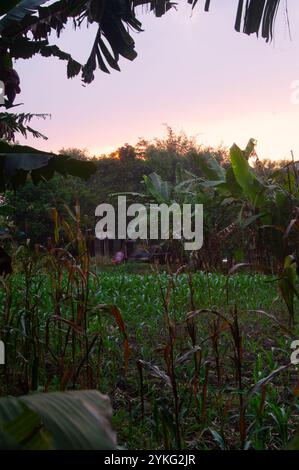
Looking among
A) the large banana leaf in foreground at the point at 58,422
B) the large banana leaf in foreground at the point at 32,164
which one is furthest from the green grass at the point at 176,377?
the large banana leaf in foreground at the point at 58,422

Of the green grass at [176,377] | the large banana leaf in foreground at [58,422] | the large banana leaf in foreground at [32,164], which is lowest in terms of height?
the green grass at [176,377]

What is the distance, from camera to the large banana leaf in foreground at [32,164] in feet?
7.01

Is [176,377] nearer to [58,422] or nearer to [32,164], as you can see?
[32,164]

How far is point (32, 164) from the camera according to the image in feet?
6.95

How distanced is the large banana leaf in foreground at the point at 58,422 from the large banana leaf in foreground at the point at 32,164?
155 cm

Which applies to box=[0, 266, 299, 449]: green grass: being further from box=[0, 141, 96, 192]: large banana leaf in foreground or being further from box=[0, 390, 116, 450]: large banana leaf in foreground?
box=[0, 390, 116, 450]: large banana leaf in foreground

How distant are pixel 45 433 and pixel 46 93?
30.1 ft

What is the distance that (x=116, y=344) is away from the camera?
3.10 m

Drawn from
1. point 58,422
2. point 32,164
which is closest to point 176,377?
point 32,164

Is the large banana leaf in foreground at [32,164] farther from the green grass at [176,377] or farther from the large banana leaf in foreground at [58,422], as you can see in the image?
the large banana leaf in foreground at [58,422]

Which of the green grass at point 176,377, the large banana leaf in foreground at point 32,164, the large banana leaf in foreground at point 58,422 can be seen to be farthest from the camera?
the large banana leaf in foreground at point 32,164

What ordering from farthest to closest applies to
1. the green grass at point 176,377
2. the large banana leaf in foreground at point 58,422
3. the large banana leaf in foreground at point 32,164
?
the large banana leaf in foreground at point 32,164 → the green grass at point 176,377 → the large banana leaf in foreground at point 58,422

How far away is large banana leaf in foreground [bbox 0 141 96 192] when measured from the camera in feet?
7.01
